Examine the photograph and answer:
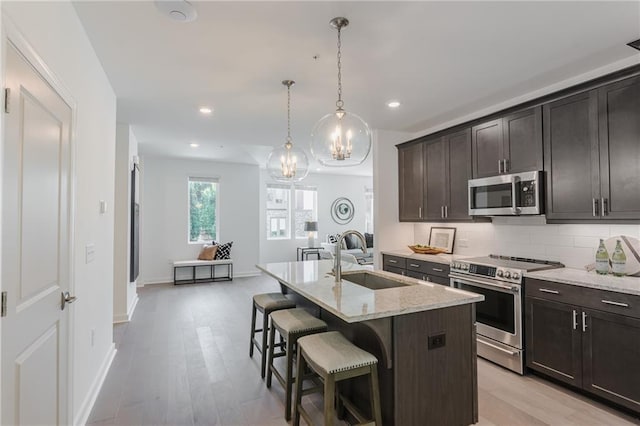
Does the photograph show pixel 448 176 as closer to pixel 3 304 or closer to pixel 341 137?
pixel 341 137

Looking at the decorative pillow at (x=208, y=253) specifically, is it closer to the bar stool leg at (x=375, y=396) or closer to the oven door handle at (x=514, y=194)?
the oven door handle at (x=514, y=194)

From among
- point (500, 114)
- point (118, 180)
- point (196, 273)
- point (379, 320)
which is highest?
point (500, 114)

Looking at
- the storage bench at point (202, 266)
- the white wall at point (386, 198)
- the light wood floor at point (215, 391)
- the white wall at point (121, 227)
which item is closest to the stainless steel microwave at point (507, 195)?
the white wall at point (386, 198)

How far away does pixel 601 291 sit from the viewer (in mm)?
2373

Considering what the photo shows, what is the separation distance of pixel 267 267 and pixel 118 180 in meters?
2.79

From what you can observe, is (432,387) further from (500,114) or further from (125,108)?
(125,108)

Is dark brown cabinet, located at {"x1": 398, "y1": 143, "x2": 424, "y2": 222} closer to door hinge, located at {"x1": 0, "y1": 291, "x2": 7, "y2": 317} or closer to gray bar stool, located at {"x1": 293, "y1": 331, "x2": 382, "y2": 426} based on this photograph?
gray bar stool, located at {"x1": 293, "y1": 331, "x2": 382, "y2": 426}

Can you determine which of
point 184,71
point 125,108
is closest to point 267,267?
point 184,71

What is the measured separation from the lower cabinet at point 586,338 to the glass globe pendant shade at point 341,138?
1920mm

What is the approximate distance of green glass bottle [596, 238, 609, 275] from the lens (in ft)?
8.75

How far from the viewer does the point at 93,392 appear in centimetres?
250

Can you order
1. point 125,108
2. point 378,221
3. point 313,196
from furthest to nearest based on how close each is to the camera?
1. point 313,196
2. point 378,221
3. point 125,108

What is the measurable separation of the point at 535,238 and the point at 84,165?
4.13 metres

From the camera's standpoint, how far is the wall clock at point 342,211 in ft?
31.8
